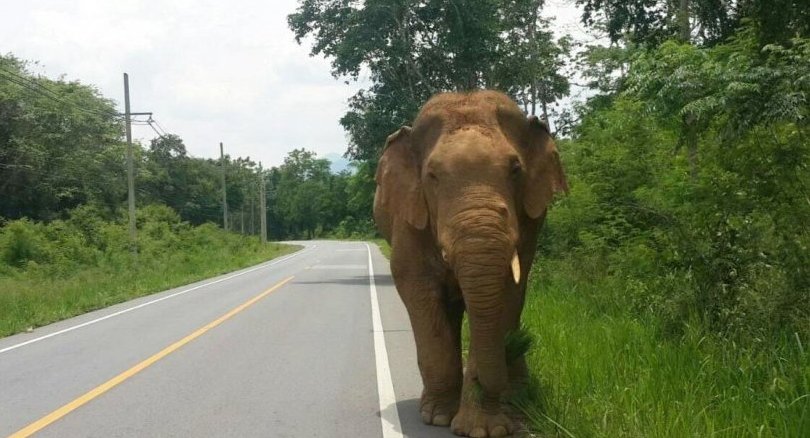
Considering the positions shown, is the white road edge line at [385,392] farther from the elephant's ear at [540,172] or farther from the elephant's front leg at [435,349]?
the elephant's ear at [540,172]

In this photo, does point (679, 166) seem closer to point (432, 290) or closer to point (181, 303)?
point (432, 290)

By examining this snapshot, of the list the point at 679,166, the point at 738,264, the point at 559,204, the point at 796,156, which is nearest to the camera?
the point at 796,156

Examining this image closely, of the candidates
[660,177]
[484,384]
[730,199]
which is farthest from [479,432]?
[660,177]

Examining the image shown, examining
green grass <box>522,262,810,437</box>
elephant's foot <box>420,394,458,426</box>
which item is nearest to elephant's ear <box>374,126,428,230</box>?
elephant's foot <box>420,394,458,426</box>

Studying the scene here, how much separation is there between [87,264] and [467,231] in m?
28.9

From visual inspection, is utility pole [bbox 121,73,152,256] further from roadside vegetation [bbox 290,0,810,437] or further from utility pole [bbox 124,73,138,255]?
roadside vegetation [bbox 290,0,810,437]

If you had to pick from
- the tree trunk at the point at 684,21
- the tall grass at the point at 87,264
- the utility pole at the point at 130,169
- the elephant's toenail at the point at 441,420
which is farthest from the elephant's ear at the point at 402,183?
the utility pole at the point at 130,169

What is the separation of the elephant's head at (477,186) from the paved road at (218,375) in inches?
57.0

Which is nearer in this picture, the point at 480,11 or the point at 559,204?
the point at 559,204

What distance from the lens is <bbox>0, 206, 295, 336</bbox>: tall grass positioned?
61.1 feet

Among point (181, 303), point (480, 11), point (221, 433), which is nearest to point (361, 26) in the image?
point (480, 11)

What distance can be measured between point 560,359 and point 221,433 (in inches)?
125

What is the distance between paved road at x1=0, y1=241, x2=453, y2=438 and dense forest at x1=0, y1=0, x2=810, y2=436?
174cm

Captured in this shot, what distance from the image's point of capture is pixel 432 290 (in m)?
6.23
